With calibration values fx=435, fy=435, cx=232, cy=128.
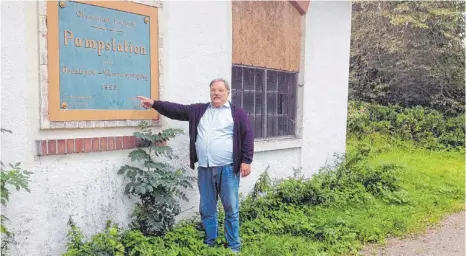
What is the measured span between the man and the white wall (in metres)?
2.56

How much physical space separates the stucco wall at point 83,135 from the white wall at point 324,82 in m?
0.54

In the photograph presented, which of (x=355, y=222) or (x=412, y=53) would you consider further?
(x=412, y=53)

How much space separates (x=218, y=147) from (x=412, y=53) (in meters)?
11.2

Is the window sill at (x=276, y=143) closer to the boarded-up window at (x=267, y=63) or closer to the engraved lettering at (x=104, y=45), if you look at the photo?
the boarded-up window at (x=267, y=63)

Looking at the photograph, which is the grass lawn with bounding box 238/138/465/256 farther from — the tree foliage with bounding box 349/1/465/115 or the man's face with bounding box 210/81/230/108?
the tree foliage with bounding box 349/1/465/115

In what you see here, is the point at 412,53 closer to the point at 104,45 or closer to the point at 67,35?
the point at 104,45

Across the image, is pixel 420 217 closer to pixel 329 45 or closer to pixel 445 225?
pixel 445 225

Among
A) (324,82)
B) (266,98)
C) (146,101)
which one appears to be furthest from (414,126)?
(146,101)

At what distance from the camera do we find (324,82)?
22.6 ft

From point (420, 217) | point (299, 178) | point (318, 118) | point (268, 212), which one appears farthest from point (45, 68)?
point (420, 217)

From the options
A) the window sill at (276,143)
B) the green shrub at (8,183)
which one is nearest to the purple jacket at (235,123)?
the green shrub at (8,183)

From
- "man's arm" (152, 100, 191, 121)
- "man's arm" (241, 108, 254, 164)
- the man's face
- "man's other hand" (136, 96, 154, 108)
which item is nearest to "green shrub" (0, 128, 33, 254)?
"man's other hand" (136, 96, 154, 108)

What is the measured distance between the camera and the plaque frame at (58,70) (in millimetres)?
3490

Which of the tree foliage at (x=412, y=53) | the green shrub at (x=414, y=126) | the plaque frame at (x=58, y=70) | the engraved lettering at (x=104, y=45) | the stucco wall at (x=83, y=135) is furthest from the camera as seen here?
the tree foliage at (x=412, y=53)
